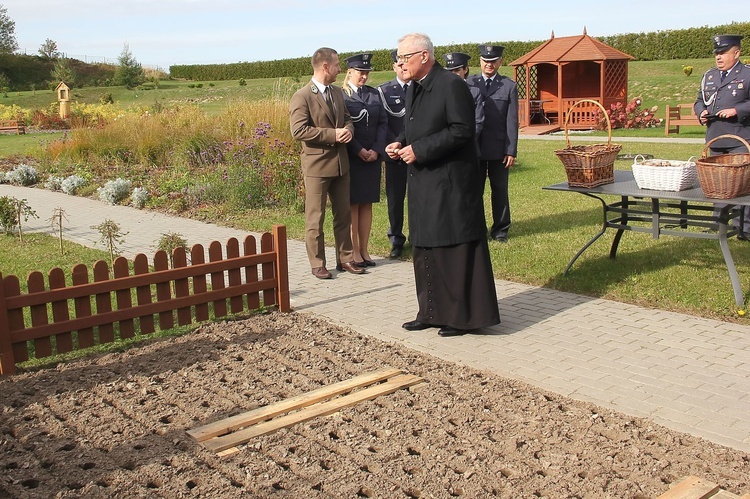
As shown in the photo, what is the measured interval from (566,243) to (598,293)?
2041 mm

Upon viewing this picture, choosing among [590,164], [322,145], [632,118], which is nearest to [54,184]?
[322,145]

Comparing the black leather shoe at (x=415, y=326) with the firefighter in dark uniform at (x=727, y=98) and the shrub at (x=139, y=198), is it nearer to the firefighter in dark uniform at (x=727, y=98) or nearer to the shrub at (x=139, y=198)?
the firefighter in dark uniform at (x=727, y=98)

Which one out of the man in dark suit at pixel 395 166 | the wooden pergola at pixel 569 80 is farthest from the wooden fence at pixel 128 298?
the wooden pergola at pixel 569 80

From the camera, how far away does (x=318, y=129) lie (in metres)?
7.87

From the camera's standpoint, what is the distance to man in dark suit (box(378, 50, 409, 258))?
29.0ft

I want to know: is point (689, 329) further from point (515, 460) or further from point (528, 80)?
point (528, 80)

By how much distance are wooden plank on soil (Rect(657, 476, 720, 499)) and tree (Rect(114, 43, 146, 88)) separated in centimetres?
6401

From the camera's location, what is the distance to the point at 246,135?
1480 centimetres

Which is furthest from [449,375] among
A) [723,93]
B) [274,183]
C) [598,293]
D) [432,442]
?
[274,183]

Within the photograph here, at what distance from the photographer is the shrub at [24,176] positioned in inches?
692

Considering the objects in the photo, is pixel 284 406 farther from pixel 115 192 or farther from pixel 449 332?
pixel 115 192

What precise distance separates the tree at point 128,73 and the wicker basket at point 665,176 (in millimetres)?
60999

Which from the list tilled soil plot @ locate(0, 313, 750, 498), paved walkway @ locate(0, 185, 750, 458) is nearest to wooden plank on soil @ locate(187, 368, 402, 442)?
tilled soil plot @ locate(0, 313, 750, 498)

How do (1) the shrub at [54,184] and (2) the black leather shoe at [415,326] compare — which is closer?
(2) the black leather shoe at [415,326]
